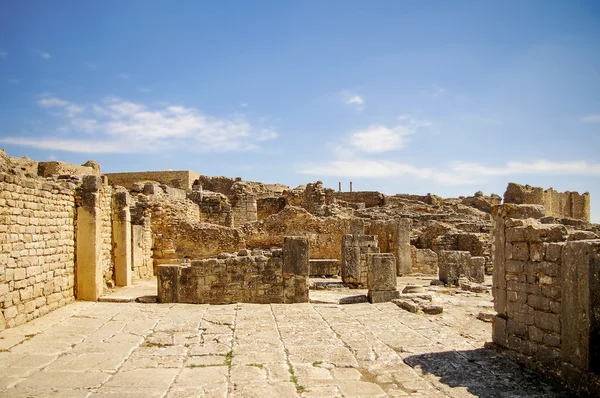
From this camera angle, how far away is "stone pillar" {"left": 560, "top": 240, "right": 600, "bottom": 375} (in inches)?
206

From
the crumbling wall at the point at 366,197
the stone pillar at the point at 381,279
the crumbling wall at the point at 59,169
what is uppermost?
the crumbling wall at the point at 59,169

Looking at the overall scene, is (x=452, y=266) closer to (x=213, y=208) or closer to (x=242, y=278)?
(x=242, y=278)

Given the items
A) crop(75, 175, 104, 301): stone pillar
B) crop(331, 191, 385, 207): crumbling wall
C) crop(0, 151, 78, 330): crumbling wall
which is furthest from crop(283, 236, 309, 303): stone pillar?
crop(331, 191, 385, 207): crumbling wall

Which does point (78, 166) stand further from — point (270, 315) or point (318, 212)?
point (270, 315)

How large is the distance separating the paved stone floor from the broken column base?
159 centimetres

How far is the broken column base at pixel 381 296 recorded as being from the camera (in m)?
11.9

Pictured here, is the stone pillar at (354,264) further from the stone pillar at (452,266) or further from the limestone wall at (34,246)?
the limestone wall at (34,246)

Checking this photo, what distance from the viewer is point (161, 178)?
39.4 metres

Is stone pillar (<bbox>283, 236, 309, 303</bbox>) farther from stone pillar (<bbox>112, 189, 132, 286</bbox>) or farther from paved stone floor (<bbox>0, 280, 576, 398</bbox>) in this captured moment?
stone pillar (<bbox>112, 189, 132, 286</bbox>)

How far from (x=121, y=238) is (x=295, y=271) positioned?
17.3ft

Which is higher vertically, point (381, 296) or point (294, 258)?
point (294, 258)

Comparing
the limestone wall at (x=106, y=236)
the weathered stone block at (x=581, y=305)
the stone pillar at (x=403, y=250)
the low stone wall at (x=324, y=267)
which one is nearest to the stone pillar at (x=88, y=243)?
the limestone wall at (x=106, y=236)

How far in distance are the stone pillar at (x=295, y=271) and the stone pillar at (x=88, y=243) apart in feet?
14.9

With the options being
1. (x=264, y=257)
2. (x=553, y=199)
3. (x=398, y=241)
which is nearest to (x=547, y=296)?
(x=264, y=257)
